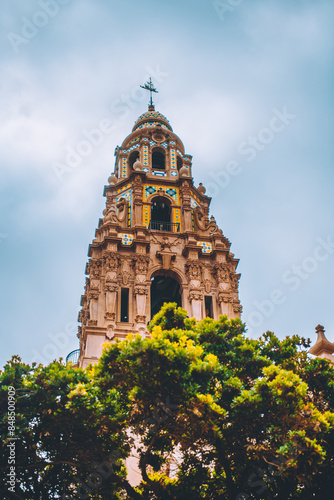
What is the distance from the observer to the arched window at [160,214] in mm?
34406

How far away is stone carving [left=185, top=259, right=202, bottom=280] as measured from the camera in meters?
30.9

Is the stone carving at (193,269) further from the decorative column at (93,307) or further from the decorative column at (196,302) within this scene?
the decorative column at (93,307)

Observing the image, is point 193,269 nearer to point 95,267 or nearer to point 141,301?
point 141,301

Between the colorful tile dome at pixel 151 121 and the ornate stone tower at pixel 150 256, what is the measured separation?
3.94 m

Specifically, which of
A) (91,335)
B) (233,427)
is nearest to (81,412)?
(233,427)

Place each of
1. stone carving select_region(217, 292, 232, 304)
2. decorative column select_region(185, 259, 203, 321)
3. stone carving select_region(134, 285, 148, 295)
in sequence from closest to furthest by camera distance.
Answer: decorative column select_region(185, 259, 203, 321) < stone carving select_region(134, 285, 148, 295) < stone carving select_region(217, 292, 232, 304)

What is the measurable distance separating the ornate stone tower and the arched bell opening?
56 mm

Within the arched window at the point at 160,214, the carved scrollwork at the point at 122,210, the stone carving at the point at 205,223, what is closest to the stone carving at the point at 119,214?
the carved scrollwork at the point at 122,210

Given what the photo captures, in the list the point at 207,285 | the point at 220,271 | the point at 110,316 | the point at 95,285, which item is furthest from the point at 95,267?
the point at 220,271

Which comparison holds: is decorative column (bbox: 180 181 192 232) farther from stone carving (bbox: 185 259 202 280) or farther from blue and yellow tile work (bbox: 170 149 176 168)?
stone carving (bbox: 185 259 202 280)

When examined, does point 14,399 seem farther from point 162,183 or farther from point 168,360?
point 162,183

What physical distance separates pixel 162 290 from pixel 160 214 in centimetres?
551

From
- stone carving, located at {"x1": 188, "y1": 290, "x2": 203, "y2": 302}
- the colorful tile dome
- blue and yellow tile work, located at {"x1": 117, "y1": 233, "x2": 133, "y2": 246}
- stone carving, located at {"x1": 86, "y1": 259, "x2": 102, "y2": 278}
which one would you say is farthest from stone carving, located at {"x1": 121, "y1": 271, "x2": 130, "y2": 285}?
Result: the colorful tile dome

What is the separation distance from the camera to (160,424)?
1611 cm
